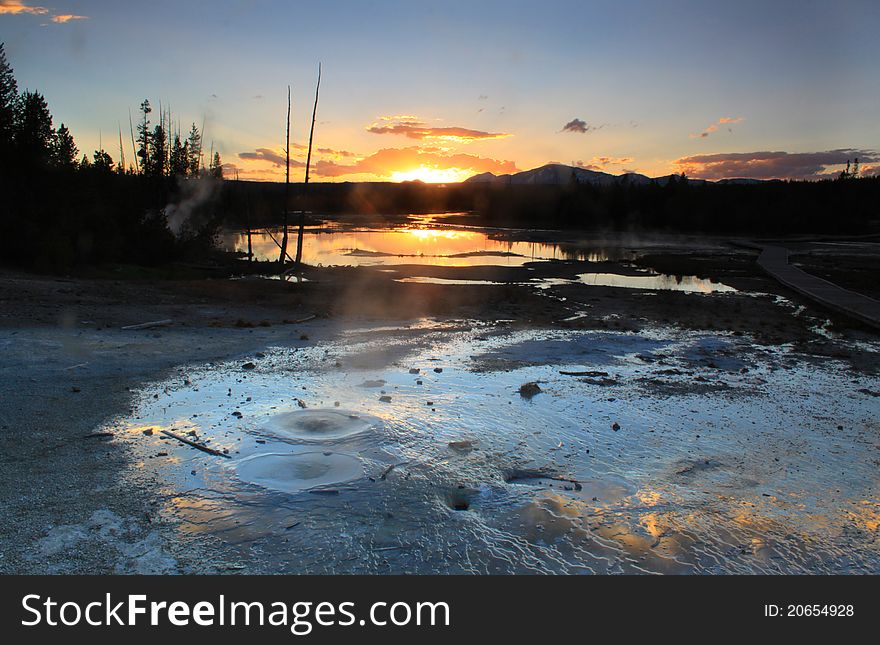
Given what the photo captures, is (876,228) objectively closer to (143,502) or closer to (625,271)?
(625,271)

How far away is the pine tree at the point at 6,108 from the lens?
68.5ft

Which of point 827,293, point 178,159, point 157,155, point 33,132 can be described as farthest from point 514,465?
point 178,159

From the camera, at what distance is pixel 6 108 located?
846 inches

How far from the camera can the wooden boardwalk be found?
1382cm

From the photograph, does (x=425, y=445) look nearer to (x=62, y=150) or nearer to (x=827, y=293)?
(x=827, y=293)

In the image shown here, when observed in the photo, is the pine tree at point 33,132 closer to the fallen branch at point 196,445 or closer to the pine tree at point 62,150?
the pine tree at point 62,150

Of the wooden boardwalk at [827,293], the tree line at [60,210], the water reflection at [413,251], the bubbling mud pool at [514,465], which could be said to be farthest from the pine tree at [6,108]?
the wooden boardwalk at [827,293]

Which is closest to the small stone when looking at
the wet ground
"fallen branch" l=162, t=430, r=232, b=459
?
the wet ground

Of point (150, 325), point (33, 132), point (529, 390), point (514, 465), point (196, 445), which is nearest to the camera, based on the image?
point (514, 465)

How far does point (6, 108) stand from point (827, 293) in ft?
90.6

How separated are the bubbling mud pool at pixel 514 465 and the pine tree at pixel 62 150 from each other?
60.6ft

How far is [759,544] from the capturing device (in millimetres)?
3936

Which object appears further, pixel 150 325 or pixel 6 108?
pixel 6 108
